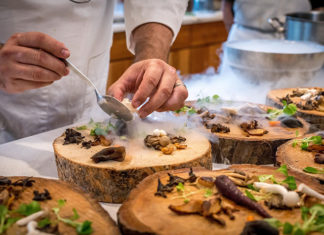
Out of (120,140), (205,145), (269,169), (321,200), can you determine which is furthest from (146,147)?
(321,200)

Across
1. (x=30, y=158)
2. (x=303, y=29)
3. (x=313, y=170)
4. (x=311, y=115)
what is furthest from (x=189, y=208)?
(x=303, y=29)

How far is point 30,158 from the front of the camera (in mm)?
1735

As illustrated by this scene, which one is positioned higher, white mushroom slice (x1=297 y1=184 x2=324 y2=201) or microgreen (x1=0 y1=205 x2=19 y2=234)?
white mushroom slice (x1=297 y1=184 x2=324 y2=201)

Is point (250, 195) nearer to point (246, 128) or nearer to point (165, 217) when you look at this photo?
point (165, 217)

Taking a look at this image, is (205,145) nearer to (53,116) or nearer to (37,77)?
(37,77)

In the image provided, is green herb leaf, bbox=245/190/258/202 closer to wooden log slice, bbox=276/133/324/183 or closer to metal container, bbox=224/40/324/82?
wooden log slice, bbox=276/133/324/183

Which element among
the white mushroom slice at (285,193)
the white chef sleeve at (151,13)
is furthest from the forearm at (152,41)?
the white mushroom slice at (285,193)

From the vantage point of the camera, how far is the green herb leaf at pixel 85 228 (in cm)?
101

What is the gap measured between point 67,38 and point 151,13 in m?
0.48

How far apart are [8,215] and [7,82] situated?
2.15ft

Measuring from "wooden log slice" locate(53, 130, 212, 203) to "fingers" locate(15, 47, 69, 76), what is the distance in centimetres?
34

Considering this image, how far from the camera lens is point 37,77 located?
1485mm

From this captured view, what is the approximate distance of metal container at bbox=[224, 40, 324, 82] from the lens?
7.33ft

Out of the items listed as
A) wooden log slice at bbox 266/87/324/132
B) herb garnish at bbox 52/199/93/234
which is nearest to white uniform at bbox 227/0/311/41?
wooden log slice at bbox 266/87/324/132
